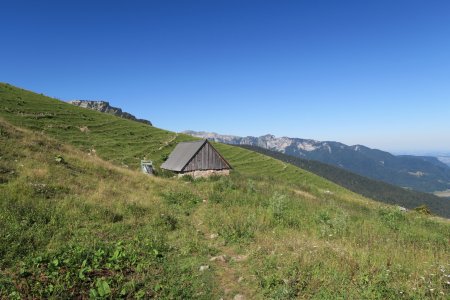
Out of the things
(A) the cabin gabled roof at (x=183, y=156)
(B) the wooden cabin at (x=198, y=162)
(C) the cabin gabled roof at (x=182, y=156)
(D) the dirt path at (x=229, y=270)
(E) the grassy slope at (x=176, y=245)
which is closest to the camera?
(E) the grassy slope at (x=176, y=245)

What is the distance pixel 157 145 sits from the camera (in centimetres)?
6762

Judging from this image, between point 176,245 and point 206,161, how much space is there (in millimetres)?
40277

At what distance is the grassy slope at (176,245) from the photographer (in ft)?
21.9

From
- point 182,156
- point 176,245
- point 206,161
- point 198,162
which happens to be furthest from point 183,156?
point 176,245

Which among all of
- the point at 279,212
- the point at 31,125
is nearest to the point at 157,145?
the point at 31,125

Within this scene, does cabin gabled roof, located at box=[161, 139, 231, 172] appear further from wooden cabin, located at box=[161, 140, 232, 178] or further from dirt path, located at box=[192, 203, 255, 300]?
dirt path, located at box=[192, 203, 255, 300]

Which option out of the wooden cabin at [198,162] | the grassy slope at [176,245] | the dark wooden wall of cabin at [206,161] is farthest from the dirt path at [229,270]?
the dark wooden wall of cabin at [206,161]

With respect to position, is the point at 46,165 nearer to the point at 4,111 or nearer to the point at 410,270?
the point at 410,270

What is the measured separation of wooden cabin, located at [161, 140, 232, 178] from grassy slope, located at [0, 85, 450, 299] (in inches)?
1142

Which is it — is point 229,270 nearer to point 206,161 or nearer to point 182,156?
point 206,161

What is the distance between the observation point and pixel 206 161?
49938 millimetres

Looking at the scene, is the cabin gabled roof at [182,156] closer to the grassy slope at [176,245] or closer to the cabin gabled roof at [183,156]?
the cabin gabled roof at [183,156]

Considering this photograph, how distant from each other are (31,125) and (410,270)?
58.0m

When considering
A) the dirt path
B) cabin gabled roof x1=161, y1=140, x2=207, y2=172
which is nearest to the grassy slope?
the dirt path
